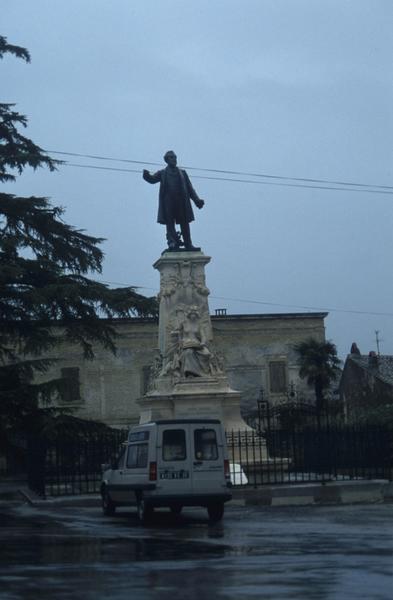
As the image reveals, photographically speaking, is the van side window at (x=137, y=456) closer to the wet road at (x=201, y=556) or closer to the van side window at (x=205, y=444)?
the van side window at (x=205, y=444)

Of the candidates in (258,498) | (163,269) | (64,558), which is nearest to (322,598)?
(64,558)

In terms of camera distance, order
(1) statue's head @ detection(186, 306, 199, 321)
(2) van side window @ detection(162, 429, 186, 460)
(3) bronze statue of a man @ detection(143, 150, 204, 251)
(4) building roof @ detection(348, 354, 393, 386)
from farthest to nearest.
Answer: (4) building roof @ detection(348, 354, 393, 386) < (3) bronze statue of a man @ detection(143, 150, 204, 251) < (1) statue's head @ detection(186, 306, 199, 321) < (2) van side window @ detection(162, 429, 186, 460)

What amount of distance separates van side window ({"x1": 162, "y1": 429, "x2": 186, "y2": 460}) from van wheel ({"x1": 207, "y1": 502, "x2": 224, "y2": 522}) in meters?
1.09

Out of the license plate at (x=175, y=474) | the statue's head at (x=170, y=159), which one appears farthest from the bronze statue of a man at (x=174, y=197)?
the license plate at (x=175, y=474)

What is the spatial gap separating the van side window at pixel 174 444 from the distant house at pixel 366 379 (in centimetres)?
4171

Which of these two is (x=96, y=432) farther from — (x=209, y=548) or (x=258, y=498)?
(x=209, y=548)

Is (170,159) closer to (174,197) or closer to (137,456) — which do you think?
(174,197)

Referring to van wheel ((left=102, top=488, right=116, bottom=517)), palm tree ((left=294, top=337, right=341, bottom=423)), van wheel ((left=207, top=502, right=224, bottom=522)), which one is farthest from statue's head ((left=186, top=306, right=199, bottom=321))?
palm tree ((left=294, top=337, right=341, bottom=423))

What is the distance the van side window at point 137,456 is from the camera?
70.9ft

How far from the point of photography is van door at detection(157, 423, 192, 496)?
69.0ft

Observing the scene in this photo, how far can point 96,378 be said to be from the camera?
212 ft

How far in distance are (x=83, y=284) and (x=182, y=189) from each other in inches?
167

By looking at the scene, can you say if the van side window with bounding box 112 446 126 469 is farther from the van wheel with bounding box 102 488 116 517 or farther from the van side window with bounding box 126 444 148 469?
the van wheel with bounding box 102 488 116 517

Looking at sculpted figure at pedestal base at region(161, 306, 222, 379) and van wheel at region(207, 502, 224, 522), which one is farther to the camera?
sculpted figure at pedestal base at region(161, 306, 222, 379)
